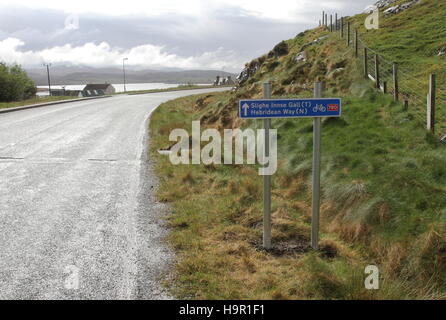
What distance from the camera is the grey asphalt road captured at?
462cm

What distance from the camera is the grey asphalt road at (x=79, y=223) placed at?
4.62 meters

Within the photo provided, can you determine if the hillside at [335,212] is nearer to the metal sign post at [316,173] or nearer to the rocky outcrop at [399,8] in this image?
the metal sign post at [316,173]

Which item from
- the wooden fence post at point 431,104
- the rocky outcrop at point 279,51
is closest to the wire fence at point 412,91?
the wooden fence post at point 431,104

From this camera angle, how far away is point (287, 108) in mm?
5320

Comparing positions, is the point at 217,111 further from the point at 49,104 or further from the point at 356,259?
the point at 49,104

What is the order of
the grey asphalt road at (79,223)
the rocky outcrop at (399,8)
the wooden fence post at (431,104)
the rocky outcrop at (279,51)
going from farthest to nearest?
the rocky outcrop at (399,8), the rocky outcrop at (279,51), the wooden fence post at (431,104), the grey asphalt road at (79,223)

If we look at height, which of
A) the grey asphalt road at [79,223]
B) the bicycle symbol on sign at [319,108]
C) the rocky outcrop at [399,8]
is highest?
the rocky outcrop at [399,8]

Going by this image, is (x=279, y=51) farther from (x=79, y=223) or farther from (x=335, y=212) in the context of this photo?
(x=79, y=223)

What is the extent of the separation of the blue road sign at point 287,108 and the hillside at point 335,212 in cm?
188

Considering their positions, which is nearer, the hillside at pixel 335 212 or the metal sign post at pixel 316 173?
the hillside at pixel 335 212

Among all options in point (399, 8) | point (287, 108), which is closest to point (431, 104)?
point (287, 108)

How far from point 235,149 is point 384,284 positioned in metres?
7.58

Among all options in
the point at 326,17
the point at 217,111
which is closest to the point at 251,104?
the point at 217,111

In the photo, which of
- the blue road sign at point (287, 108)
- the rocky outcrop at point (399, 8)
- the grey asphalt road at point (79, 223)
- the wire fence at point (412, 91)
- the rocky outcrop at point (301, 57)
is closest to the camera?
the grey asphalt road at point (79, 223)
